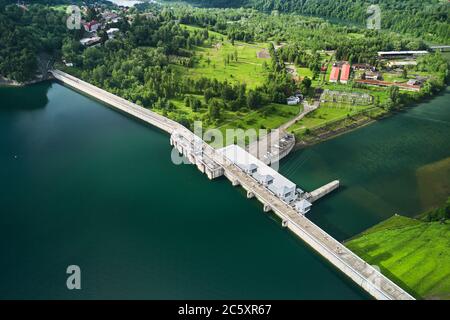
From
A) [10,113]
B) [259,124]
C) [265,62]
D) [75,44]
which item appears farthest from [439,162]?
[75,44]

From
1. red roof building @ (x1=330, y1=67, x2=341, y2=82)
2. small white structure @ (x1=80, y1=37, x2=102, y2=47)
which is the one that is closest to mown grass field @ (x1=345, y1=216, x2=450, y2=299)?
red roof building @ (x1=330, y1=67, x2=341, y2=82)

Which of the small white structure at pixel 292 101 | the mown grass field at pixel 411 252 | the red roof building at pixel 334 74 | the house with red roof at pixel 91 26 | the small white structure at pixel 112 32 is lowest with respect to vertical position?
the mown grass field at pixel 411 252

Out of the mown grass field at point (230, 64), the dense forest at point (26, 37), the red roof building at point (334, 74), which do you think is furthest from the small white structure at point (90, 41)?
the red roof building at point (334, 74)

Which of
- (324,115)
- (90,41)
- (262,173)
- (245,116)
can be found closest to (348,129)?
(324,115)

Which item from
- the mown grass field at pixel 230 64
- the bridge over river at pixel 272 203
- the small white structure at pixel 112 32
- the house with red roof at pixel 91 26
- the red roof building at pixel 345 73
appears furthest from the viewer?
the house with red roof at pixel 91 26

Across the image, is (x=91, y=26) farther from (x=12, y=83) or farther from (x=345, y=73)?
(x=345, y=73)

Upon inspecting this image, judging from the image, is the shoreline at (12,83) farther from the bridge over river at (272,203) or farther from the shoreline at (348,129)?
the shoreline at (348,129)

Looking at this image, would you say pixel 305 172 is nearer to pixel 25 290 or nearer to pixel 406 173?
pixel 406 173
